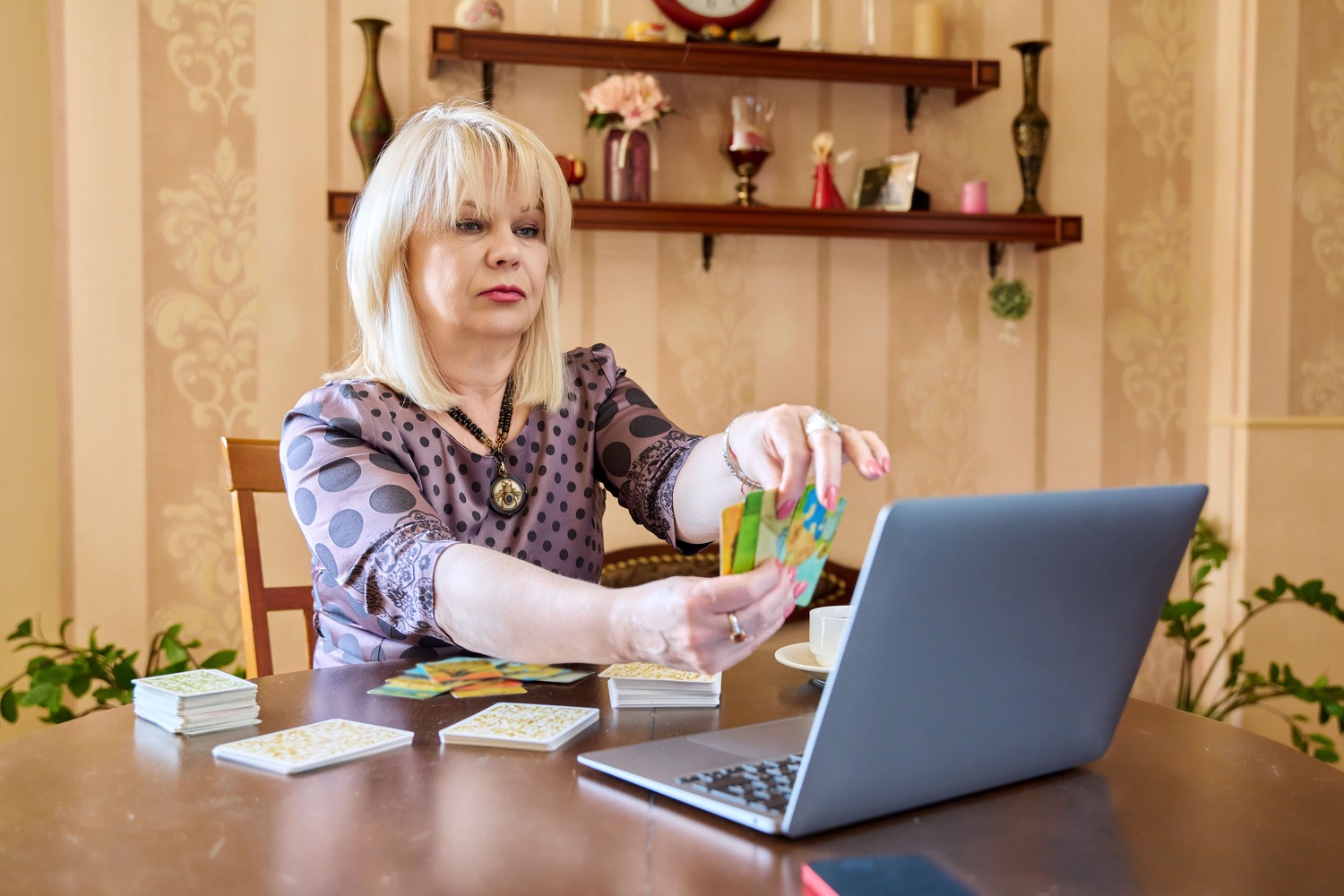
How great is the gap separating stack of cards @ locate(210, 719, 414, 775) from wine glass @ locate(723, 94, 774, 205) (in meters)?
2.17

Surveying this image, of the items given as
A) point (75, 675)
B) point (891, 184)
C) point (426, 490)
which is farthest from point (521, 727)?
point (891, 184)

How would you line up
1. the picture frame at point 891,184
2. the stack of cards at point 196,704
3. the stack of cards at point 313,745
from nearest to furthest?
the stack of cards at point 313,745
the stack of cards at point 196,704
the picture frame at point 891,184

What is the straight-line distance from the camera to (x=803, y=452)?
1100mm

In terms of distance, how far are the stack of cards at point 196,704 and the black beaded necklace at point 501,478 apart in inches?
19.8

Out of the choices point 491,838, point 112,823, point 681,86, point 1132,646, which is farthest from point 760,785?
point 681,86

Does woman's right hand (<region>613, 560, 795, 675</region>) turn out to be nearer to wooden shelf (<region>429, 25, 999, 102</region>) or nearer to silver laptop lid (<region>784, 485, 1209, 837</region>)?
silver laptop lid (<region>784, 485, 1209, 837</region>)

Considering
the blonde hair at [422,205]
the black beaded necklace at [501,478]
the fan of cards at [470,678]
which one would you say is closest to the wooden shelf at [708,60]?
the blonde hair at [422,205]

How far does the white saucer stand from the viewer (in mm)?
1240

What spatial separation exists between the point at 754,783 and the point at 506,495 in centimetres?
78

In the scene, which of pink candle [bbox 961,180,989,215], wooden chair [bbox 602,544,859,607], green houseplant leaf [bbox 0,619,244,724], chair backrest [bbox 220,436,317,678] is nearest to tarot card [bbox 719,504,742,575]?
chair backrest [bbox 220,436,317,678]

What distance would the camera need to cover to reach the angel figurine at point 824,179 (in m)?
2.99

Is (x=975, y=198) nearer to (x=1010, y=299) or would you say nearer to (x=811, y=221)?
(x=1010, y=299)

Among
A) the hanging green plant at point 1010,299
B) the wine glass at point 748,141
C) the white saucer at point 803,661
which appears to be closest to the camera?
the white saucer at point 803,661

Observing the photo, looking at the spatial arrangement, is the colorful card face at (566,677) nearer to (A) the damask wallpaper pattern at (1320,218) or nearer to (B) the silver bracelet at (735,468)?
(B) the silver bracelet at (735,468)
